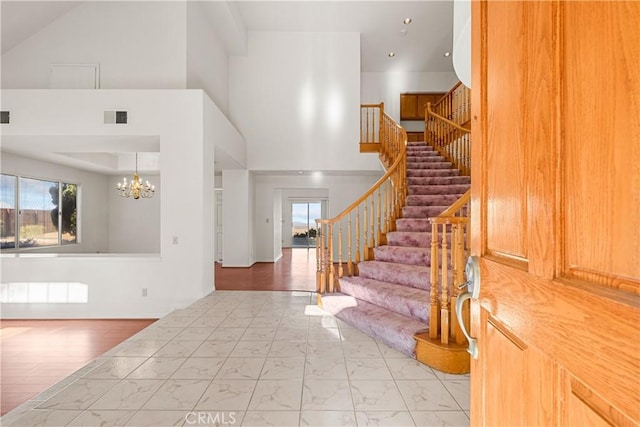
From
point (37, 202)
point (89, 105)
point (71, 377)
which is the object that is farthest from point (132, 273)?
point (37, 202)

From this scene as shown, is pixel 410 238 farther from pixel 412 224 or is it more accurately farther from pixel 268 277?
pixel 268 277

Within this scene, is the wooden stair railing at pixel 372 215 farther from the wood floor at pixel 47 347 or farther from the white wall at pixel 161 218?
the white wall at pixel 161 218

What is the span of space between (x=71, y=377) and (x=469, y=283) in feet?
9.83

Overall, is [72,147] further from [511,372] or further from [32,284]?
[511,372]

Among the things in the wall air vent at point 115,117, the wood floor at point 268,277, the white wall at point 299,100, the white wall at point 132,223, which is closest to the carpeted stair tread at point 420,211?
the wood floor at point 268,277

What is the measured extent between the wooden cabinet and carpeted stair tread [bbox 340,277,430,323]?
22.3ft

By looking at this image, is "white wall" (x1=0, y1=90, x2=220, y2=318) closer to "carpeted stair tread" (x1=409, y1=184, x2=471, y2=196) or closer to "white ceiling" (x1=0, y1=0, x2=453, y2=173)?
"white ceiling" (x1=0, y1=0, x2=453, y2=173)

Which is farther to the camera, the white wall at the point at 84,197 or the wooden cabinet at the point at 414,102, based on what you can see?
the wooden cabinet at the point at 414,102

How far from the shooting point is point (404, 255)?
3.81 m

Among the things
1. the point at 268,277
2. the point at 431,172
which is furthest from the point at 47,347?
the point at 431,172

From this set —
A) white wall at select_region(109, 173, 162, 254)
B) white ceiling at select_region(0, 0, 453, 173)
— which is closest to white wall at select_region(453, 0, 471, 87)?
white ceiling at select_region(0, 0, 453, 173)

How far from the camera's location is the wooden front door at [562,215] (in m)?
0.45

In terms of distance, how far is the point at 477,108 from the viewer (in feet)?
3.25

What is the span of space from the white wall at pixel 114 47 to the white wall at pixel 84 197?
6.20 feet
